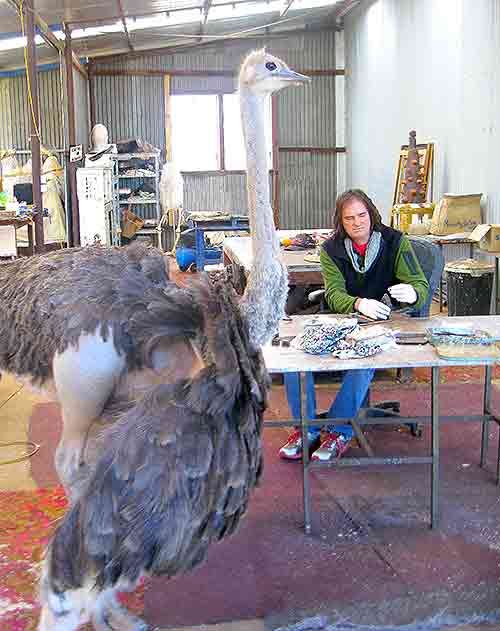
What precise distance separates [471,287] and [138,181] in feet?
26.1

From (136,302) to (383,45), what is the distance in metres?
10.1

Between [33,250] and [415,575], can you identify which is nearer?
[415,575]

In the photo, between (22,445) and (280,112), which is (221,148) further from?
(22,445)

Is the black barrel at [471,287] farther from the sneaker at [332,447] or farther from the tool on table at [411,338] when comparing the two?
the tool on table at [411,338]

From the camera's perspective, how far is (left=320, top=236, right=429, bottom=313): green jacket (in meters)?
3.61

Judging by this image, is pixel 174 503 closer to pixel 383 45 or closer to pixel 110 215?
pixel 110 215

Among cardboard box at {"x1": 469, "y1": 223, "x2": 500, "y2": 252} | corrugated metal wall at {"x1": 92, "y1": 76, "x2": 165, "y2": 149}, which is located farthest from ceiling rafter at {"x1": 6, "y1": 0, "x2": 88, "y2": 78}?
cardboard box at {"x1": 469, "y1": 223, "x2": 500, "y2": 252}

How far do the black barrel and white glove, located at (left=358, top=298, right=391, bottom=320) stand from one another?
3197 millimetres

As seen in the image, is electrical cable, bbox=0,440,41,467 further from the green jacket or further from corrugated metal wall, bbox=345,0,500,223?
corrugated metal wall, bbox=345,0,500,223

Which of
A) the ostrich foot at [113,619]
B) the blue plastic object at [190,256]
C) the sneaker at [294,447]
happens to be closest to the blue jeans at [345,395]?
the sneaker at [294,447]

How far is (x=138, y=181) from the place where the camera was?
13.3 meters

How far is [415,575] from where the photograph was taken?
8.51ft

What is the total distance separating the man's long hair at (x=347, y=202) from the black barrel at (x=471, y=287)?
116 inches

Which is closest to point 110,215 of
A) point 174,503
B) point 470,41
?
point 470,41
